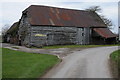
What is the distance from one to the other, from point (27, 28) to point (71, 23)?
10642mm

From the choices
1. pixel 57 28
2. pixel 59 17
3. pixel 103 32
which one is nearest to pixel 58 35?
pixel 57 28

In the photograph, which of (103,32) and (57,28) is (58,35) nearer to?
(57,28)

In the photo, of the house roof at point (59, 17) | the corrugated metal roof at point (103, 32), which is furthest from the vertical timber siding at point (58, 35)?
the corrugated metal roof at point (103, 32)

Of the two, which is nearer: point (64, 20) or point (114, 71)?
point (114, 71)

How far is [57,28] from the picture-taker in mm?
45531

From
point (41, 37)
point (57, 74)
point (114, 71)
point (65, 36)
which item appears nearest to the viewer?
point (57, 74)

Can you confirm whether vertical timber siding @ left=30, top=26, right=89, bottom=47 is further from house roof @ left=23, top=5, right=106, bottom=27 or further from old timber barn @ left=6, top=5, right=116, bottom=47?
house roof @ left=23, top=5, right=106, bottom=27

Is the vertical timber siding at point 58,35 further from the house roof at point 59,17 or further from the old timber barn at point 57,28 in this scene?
the house roof at point 59,17

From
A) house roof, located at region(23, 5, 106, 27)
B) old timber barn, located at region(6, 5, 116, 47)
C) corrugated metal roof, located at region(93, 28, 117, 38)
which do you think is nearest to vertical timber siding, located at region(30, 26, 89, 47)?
old timber barn, located at region(6, 5, 116, 47)

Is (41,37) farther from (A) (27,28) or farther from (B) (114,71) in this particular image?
(B) (114,71)

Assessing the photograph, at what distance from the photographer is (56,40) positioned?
45500 mm

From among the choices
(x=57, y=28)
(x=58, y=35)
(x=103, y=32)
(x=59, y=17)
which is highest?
(x=59, y=17)

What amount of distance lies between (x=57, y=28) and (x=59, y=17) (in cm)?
384

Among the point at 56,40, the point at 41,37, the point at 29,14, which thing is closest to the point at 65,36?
the point at 56,40
